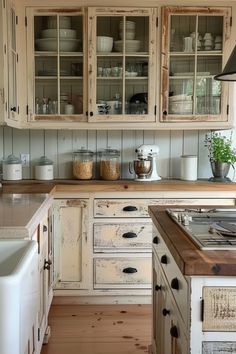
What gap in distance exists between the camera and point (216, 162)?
328 cm

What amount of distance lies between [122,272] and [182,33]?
1.86 m

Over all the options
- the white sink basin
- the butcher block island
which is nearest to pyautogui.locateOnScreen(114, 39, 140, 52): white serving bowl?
the butcher block island

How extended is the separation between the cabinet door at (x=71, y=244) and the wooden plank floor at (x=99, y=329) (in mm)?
207

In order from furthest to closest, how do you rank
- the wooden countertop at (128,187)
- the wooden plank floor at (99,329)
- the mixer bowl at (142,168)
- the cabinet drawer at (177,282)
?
the mixer bowl at (142,168) → the wooden countertop at (128,187) → the wooden plank floor at (99,329) → the cabinet drawer at (177,282)

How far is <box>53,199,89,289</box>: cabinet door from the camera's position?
2.98 meters

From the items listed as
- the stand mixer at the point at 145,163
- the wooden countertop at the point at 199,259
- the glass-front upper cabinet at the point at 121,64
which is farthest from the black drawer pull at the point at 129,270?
the wooden countertop at the point at 199,259

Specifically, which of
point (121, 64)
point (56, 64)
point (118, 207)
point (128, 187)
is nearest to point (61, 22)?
point (56, 64)

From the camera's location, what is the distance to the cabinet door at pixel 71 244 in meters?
2.98

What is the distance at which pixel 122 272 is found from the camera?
3.01 meters

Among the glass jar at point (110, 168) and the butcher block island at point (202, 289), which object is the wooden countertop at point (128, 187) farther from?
the butcher block island at point (202, 289)

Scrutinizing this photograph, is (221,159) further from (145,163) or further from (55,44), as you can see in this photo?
(55,44)

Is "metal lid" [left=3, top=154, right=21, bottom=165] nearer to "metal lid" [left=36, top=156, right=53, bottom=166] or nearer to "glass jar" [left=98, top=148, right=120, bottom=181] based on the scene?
"metal lid" [left=36, top=156, right=53, bottom=166]

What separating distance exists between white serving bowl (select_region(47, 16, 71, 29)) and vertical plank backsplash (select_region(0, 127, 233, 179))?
0.83m

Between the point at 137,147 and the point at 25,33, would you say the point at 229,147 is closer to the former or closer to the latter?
the point at 137,147
